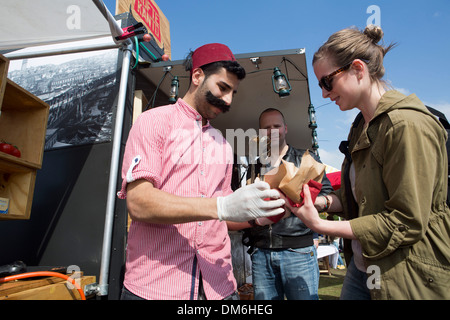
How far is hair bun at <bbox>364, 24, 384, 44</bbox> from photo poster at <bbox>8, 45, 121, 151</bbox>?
2.31 meters

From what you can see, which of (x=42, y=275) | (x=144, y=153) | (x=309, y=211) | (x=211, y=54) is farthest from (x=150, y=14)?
(x=309, y=211)

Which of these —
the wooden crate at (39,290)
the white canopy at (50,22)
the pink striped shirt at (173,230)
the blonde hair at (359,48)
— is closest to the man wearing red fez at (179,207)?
the pink striped shirt at (173,230)

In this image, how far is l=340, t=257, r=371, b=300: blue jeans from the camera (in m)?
1.51

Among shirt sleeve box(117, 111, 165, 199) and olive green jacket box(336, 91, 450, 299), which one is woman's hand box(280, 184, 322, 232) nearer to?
olive green jacket box(336, 91, 450, 299)

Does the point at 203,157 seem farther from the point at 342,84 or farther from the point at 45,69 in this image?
the point at 45,69

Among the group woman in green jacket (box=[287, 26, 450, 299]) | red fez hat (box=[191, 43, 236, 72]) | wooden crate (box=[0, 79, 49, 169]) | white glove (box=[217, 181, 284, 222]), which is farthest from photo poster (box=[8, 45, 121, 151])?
woman in green jacket (box=[287, 26, 450, 299])

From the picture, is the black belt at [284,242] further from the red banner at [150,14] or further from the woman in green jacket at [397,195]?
the red banner at [150,14]

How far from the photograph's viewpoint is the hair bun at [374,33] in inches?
59.5

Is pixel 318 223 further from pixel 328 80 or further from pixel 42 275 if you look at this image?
pixel 42 275

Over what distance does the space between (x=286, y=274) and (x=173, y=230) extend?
141 centimetres

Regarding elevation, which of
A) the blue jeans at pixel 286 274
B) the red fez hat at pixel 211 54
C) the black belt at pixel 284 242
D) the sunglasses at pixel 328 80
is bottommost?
the blue jeans at pixel 286 274

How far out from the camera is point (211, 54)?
200 cm
